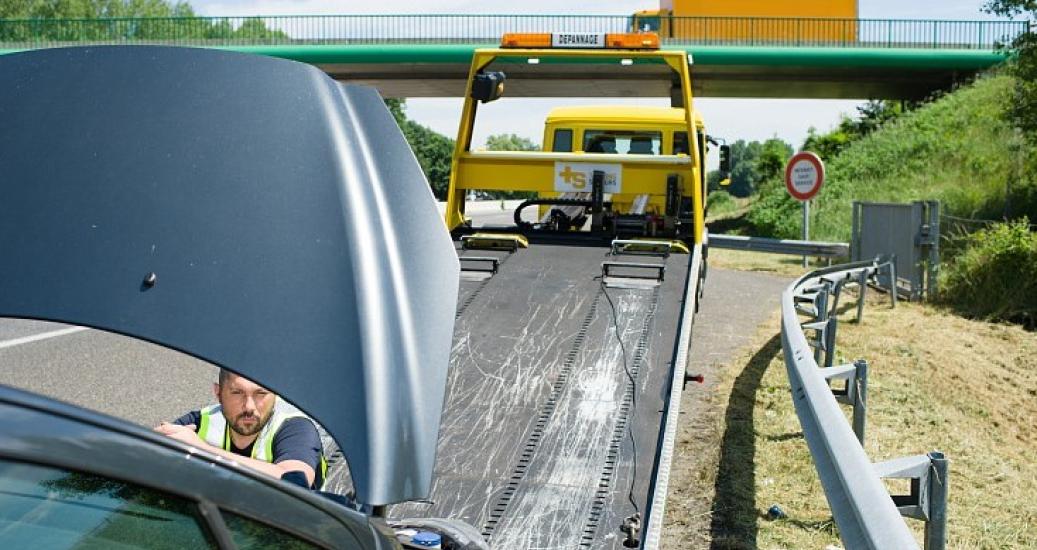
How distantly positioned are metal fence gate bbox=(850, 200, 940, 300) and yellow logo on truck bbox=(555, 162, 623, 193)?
20.3 feet

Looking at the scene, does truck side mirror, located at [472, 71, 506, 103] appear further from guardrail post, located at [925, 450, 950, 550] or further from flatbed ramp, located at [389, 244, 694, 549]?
guardrail post, located at [925, 450, 950, 550]

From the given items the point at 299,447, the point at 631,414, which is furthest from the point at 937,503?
the point at 299,447

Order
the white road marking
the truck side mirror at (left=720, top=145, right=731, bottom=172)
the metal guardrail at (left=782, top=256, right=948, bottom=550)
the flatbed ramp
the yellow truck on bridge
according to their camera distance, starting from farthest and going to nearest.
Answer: the yellow truck on bridge
the truck side mirror at (left=720, top=145, right=731, bottom=172)
the white road marking
the flatbed ramp
the metal guardrail at (left=782, top=256, right=948, bottom=550)

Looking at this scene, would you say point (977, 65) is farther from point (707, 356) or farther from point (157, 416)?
point (157, 416)

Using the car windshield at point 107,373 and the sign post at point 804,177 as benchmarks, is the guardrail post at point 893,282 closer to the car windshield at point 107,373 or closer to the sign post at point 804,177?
the sign post at point 804,177

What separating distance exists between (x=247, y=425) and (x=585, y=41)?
6.82 metres

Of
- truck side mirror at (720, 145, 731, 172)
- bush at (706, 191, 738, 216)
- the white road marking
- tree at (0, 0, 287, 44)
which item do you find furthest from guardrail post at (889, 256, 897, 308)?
bush at (706, 191, 738, 216)

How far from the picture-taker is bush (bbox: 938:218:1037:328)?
1391 cm

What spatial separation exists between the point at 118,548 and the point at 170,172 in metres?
1.21

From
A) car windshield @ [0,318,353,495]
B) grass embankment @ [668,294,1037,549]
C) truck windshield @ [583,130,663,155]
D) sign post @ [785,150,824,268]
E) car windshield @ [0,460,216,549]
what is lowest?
grass embankment @ [668,294,1037,549]

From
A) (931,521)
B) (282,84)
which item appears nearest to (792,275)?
(931,521)

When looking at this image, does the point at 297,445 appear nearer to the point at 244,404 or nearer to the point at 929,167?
the point at 244,404

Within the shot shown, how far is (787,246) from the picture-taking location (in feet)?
57.7

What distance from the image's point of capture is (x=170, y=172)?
2646 mm
